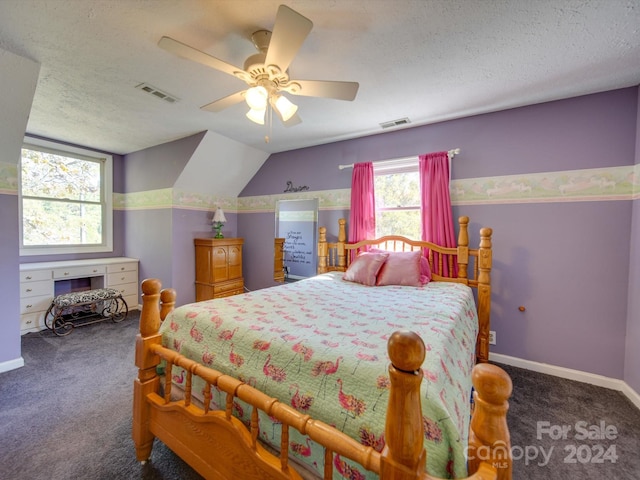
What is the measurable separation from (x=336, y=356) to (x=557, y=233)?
2.48 meters

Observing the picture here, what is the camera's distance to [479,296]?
2.39 metres

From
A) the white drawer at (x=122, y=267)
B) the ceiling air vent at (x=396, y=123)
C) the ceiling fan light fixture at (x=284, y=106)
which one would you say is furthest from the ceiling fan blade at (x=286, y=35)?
the white drawer at (x=122, y=267)

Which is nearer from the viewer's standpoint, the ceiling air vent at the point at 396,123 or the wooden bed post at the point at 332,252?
the ceiling air vent at the point at 396,123

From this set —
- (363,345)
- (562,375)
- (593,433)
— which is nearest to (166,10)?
(363,345)

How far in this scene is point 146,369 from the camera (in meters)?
1.41

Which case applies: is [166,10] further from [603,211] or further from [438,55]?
[603,211]

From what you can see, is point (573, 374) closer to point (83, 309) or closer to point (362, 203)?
point (362, 203)

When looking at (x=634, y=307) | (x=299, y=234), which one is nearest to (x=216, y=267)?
(x=299, y=234)

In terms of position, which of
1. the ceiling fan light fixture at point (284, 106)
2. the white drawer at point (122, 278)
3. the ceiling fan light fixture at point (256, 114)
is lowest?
the white drawer at point (122, 278)

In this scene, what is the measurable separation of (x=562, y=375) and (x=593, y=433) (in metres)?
0.75

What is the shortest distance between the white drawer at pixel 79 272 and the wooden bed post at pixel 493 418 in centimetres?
442

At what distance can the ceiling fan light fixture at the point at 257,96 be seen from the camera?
1550 mm

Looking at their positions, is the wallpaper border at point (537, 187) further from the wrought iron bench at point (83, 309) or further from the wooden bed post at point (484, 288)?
the wrought iron bench at point (83, 309)

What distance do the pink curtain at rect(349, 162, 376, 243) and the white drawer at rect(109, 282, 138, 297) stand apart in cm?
346
